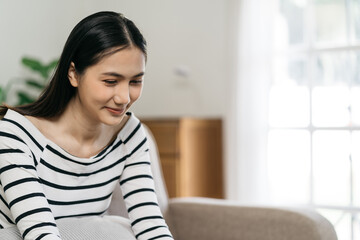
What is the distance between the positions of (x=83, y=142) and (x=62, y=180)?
0.39ft

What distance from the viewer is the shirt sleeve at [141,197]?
1.43 m

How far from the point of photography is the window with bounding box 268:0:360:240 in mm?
3156

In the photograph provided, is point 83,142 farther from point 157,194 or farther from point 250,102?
point 250,102

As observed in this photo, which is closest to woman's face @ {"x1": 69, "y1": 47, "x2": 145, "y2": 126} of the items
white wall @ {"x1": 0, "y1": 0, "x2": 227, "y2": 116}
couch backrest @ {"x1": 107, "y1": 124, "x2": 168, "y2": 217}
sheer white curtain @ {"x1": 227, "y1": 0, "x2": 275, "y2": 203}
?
couch backrest @ {"x1": 107, "y1": 124, "x2": 168, "y2": 217}

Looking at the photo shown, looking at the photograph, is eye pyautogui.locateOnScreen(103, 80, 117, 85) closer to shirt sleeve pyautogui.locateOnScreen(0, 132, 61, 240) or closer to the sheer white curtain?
shirt sleeve pyautogui.locateOnScreen(0, 132, 61, 240)

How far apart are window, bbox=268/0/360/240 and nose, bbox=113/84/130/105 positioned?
86.0 inches

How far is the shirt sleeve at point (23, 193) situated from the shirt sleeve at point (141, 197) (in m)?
0.29

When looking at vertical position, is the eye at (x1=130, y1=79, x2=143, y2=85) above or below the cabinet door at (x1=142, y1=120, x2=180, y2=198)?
above

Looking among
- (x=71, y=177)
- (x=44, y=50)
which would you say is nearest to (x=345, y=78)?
(x=44, y=50)

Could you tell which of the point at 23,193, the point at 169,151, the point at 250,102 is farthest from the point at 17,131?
the point at 250,102

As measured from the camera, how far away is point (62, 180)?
141cm

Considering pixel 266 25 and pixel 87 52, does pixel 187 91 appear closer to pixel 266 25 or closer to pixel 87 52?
pixel 266 25

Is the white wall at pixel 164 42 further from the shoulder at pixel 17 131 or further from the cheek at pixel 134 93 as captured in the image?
the cheek at pixel 134 93

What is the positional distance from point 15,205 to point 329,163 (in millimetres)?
2356
